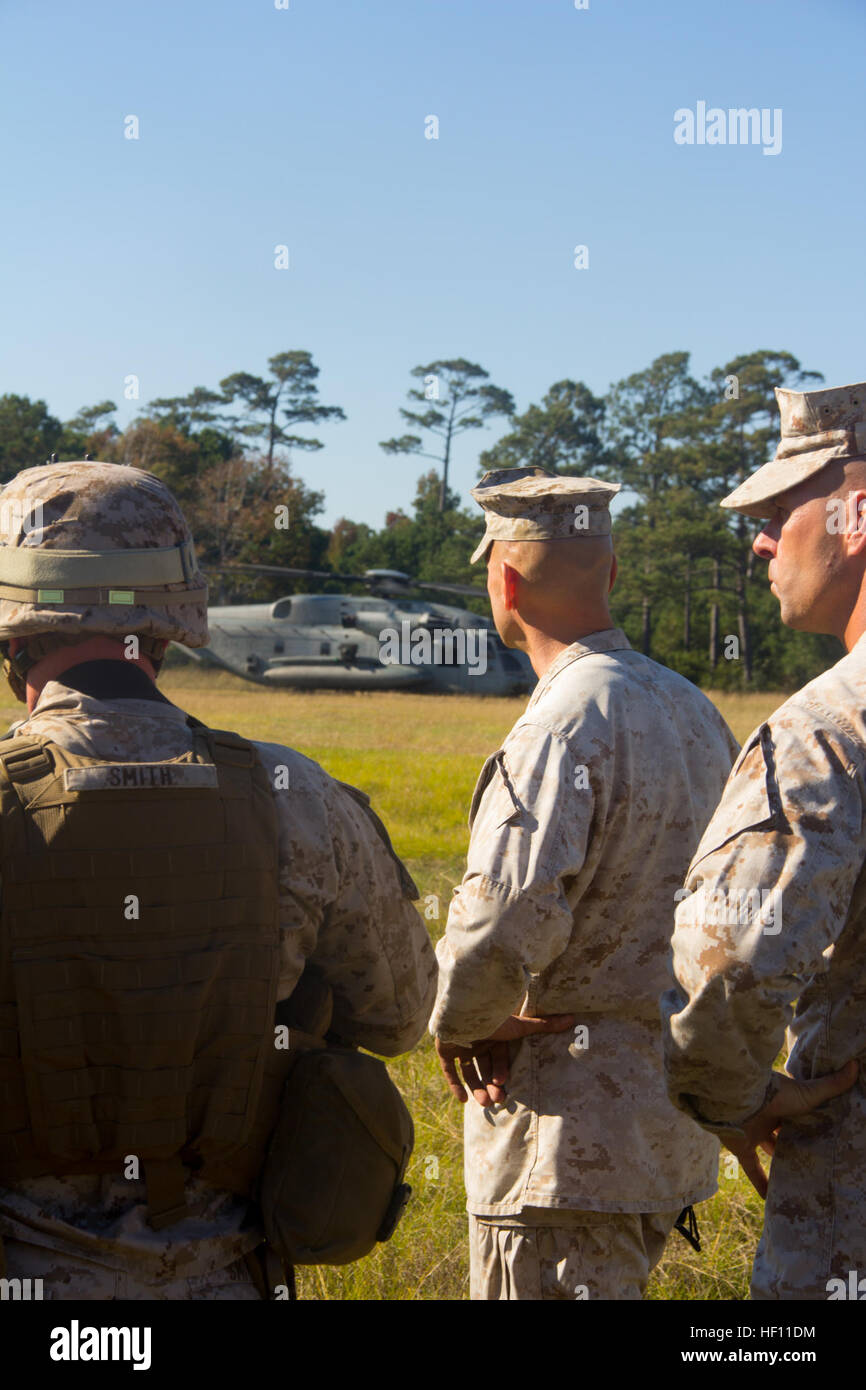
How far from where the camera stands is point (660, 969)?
241cm

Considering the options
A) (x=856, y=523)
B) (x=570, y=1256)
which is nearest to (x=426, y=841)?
(x=570, y=1256)

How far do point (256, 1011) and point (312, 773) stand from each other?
401mm

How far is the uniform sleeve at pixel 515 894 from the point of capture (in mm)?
2219

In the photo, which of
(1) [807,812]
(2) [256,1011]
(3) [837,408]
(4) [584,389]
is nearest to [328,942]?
(2) [256,1011]

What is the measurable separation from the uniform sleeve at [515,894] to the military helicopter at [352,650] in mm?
25441

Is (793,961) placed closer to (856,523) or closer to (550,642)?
(856,523)

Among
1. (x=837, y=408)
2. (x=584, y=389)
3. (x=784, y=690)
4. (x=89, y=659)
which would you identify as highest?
(x=584, y=389)

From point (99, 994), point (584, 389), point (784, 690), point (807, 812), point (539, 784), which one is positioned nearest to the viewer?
point (807, 812)

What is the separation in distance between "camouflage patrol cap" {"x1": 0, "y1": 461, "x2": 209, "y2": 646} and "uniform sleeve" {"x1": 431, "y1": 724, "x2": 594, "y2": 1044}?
2.19 feet

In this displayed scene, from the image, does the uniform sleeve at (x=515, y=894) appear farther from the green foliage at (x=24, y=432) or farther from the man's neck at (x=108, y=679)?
the green foliage at (x=24, y=432)

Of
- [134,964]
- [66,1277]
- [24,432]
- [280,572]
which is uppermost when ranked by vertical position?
[24,432]

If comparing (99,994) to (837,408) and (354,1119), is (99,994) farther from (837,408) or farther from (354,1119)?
(837,408)

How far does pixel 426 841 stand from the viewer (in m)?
9.52

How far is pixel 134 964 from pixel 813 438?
53.8 inches
